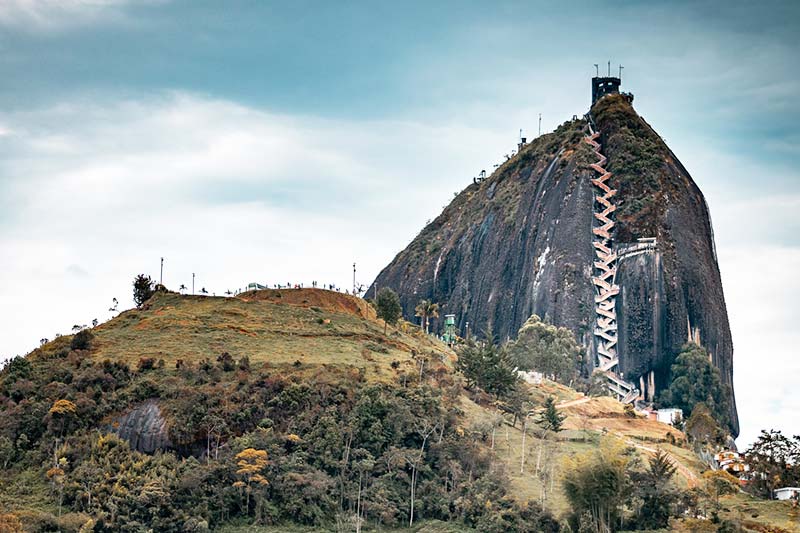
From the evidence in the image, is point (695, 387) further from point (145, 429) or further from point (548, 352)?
point (145, 429)

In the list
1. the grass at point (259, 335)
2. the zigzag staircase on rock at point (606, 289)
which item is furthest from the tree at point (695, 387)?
the grass at point (259, 335)

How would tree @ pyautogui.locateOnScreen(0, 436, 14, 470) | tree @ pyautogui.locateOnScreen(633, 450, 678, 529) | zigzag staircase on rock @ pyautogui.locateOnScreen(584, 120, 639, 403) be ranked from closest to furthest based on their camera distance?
tree @ pyautogui.locateOnScreen(633, 450, 678, 529)
tree @ pyautogui.locateOnScreen(0, 436, 14, 470)
zigzag staircase on rock @ pyautogui.locateOnScreen(584, 120, 639, 403)

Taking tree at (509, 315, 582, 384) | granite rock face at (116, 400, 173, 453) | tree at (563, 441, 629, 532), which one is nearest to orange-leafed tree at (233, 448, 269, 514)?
granite rock face at (116, 400, 173, 453)

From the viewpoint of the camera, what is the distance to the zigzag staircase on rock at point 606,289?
6688 inches

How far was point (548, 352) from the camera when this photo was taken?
15488cm

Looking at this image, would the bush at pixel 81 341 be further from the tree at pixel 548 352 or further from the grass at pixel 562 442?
the tree at pixel 548 352

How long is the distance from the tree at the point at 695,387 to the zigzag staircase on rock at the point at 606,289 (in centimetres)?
486

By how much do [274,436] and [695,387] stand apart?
7748 centimetres

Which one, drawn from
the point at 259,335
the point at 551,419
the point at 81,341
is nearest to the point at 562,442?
the point at 551,419

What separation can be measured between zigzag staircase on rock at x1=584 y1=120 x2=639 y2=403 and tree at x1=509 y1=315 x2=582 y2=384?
5.85 metres

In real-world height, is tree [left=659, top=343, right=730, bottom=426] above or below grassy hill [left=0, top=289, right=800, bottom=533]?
above

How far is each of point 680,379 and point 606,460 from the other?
72076 mm

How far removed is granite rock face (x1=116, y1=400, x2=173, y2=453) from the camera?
Result: 102 metres

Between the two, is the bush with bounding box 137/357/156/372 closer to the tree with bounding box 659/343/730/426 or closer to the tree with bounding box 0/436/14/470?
the tree with bounding box 0/436/14/470
